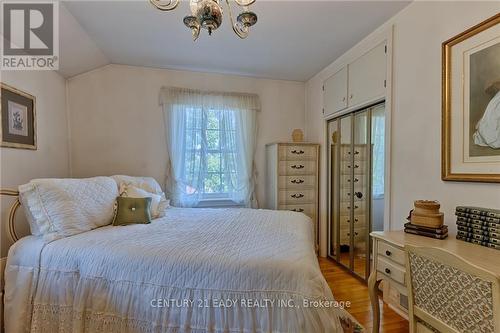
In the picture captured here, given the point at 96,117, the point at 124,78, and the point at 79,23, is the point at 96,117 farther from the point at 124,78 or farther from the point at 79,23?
the point at 79,23

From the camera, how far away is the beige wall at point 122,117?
10.2 ft

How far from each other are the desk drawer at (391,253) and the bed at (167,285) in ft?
1.57

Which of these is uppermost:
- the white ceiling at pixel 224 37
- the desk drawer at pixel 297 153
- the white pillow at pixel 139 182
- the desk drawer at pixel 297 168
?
the white ceiling at pixel 224 37

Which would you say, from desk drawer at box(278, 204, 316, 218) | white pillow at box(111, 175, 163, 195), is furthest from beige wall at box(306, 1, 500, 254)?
white pillow at box(111, 175, 163, 195)

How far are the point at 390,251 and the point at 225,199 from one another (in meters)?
2.32

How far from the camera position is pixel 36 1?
1.88 meters

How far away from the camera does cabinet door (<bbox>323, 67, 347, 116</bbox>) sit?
2.89 m

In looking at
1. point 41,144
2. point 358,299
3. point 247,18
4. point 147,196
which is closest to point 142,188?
point 147,196

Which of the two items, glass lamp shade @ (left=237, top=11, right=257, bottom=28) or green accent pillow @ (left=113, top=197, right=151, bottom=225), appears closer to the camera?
glass lamp shade @ (left=237, top=11, right=257, bottom=28)

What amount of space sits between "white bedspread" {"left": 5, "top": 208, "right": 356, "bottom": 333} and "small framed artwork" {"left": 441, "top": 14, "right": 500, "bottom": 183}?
3.75 feet

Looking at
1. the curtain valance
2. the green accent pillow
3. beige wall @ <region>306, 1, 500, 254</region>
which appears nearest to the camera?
beige wall @ <region>306, 1, 500, 254</region>

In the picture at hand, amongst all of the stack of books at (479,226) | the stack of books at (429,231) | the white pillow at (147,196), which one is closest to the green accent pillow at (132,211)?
the white pillow at (147,196)

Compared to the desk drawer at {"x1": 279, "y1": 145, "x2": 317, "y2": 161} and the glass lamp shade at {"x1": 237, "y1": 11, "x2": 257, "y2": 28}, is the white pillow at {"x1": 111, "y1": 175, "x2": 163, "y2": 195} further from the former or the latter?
the glass lamp shade at {"x1": 237, "y1": 11, "x2": 257, "y2": 28}

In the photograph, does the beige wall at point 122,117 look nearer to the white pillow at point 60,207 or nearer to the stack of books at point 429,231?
the white pillow at point 60,207
